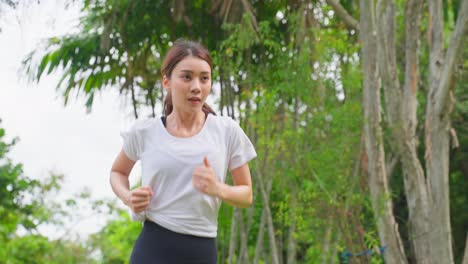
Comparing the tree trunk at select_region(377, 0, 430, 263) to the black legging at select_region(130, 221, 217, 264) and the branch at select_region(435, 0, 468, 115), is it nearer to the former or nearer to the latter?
the branch at select_region(435, 0, 468, 115)

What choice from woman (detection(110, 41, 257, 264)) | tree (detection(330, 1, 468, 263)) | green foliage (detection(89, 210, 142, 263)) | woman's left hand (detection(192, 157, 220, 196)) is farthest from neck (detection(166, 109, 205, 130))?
green foliage (detection(89, 210, 142, 263))

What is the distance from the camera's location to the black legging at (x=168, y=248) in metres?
2.18

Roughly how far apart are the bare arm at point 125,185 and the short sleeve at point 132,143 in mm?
28

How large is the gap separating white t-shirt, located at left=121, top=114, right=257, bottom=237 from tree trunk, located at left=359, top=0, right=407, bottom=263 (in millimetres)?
4678

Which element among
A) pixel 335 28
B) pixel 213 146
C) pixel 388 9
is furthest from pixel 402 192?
pixel 213 146

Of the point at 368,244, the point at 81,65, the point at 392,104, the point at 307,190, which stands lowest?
the point at 368,244

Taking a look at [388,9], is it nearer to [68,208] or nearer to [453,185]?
[453,185]

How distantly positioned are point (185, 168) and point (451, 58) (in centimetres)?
482

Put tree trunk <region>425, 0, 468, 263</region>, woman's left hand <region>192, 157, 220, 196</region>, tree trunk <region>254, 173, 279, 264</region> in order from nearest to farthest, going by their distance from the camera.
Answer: woman's left hand <region>192, 157, 220, 196</region> → tree trunk <region>425, 0, 468, 263</region> → tree trunk <region>254, 173, 279, 264</region>

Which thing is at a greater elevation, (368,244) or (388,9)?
(388,9)

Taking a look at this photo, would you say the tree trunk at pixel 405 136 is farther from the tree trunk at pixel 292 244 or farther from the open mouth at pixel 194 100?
the open mouth at pixel 194 100

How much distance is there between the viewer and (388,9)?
7391 millimetres

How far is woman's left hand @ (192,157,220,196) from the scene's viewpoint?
2.09m

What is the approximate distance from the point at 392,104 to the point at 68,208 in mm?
9998
